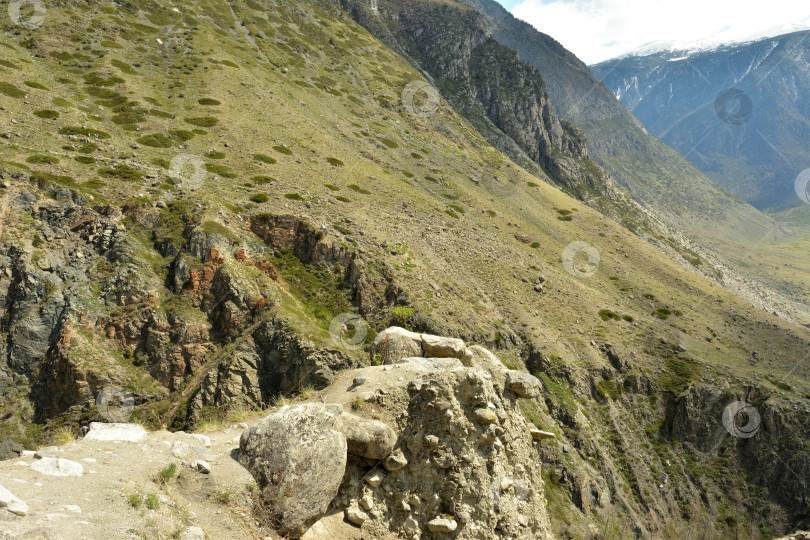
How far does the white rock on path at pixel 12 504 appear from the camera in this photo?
639 centimetres

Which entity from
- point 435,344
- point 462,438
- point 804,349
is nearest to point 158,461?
point 462,438

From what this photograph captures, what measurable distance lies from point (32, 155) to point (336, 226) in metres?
27.5

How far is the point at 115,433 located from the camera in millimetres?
10789

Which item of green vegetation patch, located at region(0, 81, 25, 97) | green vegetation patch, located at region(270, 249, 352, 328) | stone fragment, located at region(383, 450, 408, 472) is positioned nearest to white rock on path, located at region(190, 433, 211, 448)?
stone fragment, located at region(383, 450, 408, 472)

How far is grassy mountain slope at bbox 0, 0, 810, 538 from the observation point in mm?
29062

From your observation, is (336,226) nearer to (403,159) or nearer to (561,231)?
(403,159)

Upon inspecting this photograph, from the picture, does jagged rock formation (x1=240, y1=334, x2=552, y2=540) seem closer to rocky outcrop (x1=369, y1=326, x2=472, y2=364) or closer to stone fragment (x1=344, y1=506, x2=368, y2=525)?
stone fragment (x1=344, y1=506, x2=368, y2=525)

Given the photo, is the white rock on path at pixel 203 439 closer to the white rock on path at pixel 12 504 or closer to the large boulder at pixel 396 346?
the white rock on path at pixel 12 504

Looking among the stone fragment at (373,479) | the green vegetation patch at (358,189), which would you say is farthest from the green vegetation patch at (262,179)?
the stone fragment at (373,479)

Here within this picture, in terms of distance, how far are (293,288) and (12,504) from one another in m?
32.4

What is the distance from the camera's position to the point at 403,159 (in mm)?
87250

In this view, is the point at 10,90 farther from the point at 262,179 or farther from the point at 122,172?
the point at 262,179

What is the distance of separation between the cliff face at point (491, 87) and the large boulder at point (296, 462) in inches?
6238

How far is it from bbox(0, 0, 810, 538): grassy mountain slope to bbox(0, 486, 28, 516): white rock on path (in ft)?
68.4
